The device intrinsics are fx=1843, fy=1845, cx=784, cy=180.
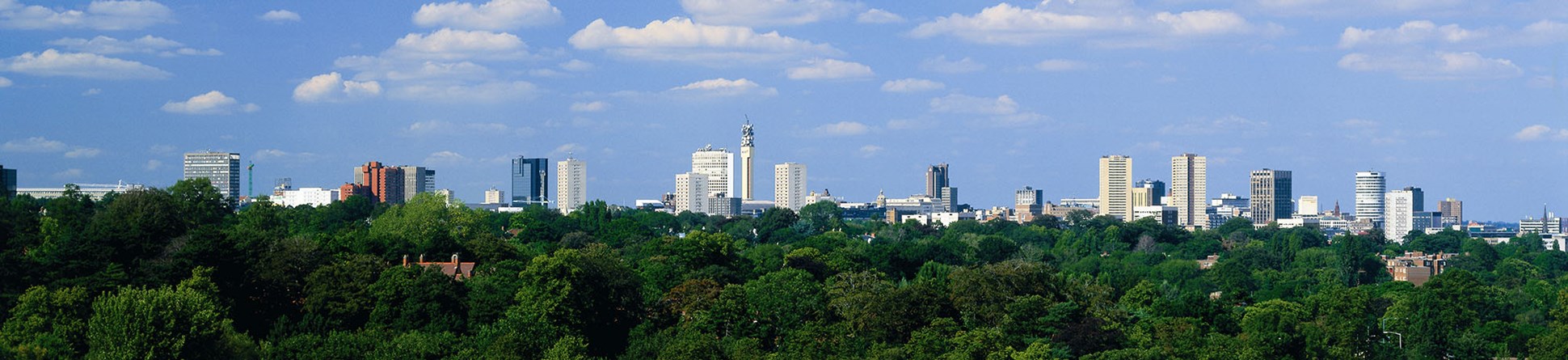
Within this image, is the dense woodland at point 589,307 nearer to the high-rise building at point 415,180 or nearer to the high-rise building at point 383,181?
the high-rise building at point 383,181

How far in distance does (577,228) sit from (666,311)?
146 ft

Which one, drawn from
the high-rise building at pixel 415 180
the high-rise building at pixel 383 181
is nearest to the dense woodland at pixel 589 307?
the high-rise building at pixel 383 181

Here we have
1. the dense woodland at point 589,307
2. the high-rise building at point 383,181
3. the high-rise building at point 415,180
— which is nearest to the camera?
the dense woodland at point 589,307

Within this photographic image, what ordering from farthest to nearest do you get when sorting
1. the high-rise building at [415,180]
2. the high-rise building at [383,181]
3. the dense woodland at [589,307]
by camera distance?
1. the high-rise building at [415,180]
2. the high-rise building at [383,181]
3. the dense woodland at [589,307]

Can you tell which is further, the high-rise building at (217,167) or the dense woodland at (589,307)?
the high-rise building at (217,167)

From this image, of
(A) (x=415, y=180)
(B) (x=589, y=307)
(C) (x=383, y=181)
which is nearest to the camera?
(B) (x=589, y=307)

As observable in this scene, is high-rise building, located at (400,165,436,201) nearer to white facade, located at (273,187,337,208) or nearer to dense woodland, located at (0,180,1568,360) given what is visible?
white facade, located at (273,187,337,208)

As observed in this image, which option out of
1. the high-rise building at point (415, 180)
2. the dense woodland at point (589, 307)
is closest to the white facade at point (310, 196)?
the high-rise building at point (415, 180)

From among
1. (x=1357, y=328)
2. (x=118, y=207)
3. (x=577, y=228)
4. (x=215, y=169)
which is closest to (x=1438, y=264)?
(x=577, y=228)

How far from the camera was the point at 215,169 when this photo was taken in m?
173

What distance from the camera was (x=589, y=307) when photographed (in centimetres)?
4212

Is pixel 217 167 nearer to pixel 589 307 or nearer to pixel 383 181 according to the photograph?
pixel 383 181

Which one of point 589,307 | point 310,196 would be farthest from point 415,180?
point 589,307

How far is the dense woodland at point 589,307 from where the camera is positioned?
120 ft
